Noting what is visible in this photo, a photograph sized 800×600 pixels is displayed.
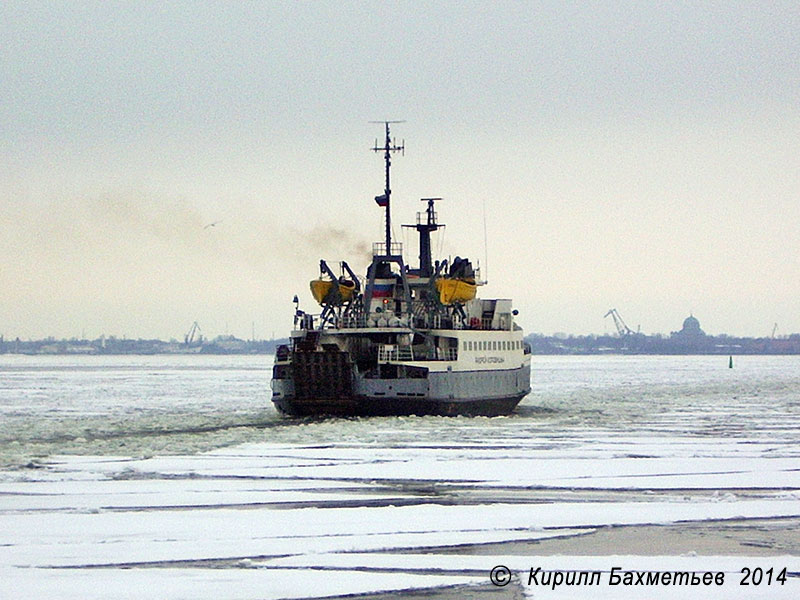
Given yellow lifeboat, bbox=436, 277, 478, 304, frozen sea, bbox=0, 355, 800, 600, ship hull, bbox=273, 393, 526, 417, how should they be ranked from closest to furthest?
frozen sea, bbox=0, 355, 800, 600 → ship hull, bbox=273, 393, 526, 417 → yellow lifeboat, bbox=436, 277, 478, 304

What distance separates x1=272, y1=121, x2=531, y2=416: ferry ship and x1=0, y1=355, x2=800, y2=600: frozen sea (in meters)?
4.65

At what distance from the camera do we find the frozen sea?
15.7 metres

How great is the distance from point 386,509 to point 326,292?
102 feet

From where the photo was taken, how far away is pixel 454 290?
51469mm

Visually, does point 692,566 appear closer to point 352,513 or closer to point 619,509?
point 619,509

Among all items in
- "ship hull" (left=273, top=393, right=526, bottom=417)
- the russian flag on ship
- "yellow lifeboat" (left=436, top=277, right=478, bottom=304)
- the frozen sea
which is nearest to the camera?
the frozen sea

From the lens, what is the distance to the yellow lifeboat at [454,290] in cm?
5103

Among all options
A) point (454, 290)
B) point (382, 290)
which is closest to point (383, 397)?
point (454, 290)

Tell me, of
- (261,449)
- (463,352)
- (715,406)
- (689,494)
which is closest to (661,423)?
(463,352)

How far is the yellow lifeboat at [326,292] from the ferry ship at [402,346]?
43 millimetres

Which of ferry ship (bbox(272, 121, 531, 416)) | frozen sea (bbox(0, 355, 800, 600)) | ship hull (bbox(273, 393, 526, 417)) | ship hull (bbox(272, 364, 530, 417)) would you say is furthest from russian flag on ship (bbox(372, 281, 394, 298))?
frozen sea (bbox(0, 355, 800, 600))

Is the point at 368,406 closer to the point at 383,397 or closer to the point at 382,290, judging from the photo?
the point at 383,397

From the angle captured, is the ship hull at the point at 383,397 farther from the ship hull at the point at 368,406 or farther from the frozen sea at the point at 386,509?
the frozen sea at the point at 386,509

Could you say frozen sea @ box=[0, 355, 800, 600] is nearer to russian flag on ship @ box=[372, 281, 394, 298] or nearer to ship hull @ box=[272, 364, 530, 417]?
ship hull @ box=[272, 364, 530, 417]
